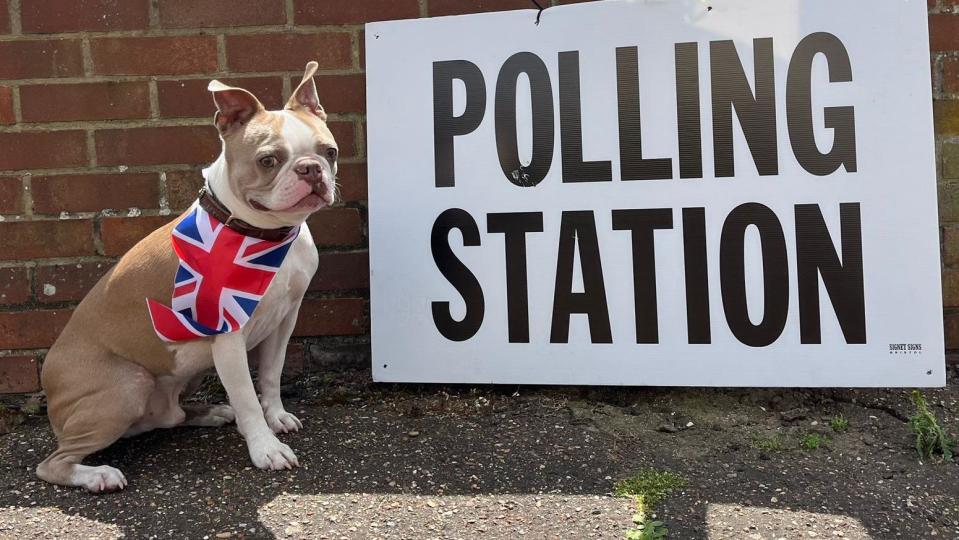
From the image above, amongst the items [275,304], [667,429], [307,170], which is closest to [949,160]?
[667,429]

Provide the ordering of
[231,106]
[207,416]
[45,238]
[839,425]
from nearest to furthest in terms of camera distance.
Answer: [231,106]
[839,425]
[207,416]
[45,238]

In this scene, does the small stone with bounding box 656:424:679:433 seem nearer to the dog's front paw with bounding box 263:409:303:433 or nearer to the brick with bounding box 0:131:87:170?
the dog's front paw with bounding box 263:409:303:433

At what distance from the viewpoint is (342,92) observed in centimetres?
289

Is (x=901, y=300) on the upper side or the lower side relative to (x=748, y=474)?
upper

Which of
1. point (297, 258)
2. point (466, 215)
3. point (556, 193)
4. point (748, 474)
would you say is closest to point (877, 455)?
point (748, 474)

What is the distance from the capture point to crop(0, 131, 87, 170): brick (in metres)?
2.83

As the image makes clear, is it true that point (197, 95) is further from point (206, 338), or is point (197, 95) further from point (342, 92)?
point (206, 338)

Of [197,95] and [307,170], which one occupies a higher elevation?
[197,95]

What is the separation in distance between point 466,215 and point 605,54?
2.32 feet

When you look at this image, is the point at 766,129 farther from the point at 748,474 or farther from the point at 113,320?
the point at 113,320

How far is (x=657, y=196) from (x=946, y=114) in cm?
106

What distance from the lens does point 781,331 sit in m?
2.60

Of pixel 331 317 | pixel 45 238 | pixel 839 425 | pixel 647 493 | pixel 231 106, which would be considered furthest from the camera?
pixel 331 317

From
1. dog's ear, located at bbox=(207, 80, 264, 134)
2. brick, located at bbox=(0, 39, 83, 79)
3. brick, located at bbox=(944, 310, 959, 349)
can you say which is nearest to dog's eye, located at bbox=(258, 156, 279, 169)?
dog's ear, located at bbox=(207, 80, 264, 134)
